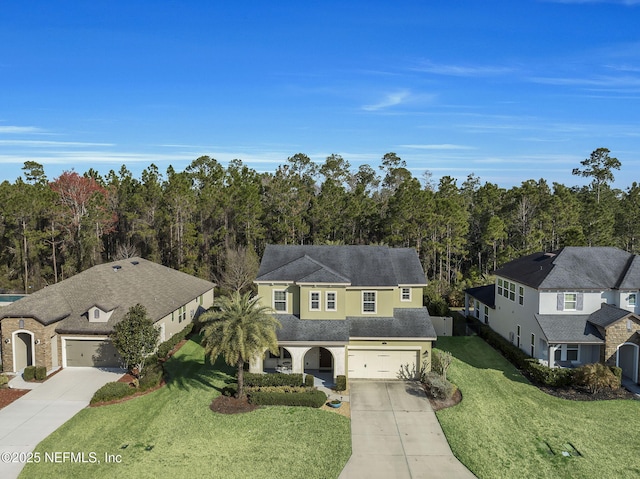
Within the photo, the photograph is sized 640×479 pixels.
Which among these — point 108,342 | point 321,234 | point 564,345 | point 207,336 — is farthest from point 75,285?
point 564,345

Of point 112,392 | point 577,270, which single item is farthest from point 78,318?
point 577,270

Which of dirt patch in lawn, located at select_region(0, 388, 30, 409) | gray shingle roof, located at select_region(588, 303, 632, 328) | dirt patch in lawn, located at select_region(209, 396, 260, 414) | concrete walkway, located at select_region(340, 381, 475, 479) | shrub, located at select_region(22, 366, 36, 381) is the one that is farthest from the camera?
gray shingle roof, located at select_region(588, 303, 632, 328)

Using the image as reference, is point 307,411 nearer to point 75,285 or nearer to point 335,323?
point 335,323

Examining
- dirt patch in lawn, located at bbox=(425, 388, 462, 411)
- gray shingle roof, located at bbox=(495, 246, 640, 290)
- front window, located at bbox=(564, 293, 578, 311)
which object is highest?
gray shingle roof, located at bbox=(495, 246, 640, 290)

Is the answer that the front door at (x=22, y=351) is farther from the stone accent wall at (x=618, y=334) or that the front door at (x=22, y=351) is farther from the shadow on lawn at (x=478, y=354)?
the stone accent wall at (x=618, y=334)

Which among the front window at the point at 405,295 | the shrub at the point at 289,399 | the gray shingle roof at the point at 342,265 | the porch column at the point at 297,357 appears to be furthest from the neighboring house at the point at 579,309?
the porch column at the point at 297,357

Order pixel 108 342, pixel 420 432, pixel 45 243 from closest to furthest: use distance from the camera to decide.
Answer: pixel 420 432
pixel 108 342
pixel 45 243

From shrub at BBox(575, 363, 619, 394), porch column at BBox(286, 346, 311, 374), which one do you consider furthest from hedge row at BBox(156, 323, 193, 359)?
shrub at BBox(575, 363, 619, 394)

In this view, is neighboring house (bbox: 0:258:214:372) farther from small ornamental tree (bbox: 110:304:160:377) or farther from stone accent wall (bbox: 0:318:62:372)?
small ornamental tree (bbox: 110:304:160:377)
